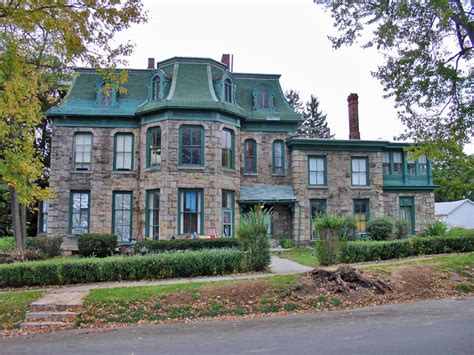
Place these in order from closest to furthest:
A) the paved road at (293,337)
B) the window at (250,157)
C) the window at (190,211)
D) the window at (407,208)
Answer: the paved road at (293,337) < the window at (190,211) < the window at (250,157) < the window at (407,208)

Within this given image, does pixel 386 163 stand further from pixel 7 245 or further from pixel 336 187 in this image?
pixel 7 245

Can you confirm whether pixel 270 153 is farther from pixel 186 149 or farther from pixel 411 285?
pixel 411 285

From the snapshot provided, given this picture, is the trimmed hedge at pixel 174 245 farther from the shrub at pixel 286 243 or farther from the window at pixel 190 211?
the shrub at pixel 286 243

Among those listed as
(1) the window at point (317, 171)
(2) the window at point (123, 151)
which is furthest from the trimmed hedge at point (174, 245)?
(1) the window at point (317, 171)

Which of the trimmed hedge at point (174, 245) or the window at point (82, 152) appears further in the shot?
the window at point (82, 152)

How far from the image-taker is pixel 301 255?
64.2 feet

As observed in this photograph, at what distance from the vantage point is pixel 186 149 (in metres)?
21.6

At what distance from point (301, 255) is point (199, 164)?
6559 millimetres

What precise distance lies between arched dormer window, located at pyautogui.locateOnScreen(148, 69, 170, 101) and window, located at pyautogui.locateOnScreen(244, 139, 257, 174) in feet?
17.0

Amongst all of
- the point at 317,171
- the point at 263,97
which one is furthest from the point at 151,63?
the point at 317,171

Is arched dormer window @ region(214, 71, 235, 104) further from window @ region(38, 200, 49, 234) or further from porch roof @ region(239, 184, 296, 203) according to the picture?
window @ region(38, 200, 49, 234)

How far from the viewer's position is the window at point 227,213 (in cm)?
2206

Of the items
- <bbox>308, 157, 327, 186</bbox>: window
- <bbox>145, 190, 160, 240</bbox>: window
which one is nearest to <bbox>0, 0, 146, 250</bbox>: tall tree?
<bbox>145, 190, 160, 240</bbox>: window

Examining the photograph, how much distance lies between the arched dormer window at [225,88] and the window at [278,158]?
3496 mm
